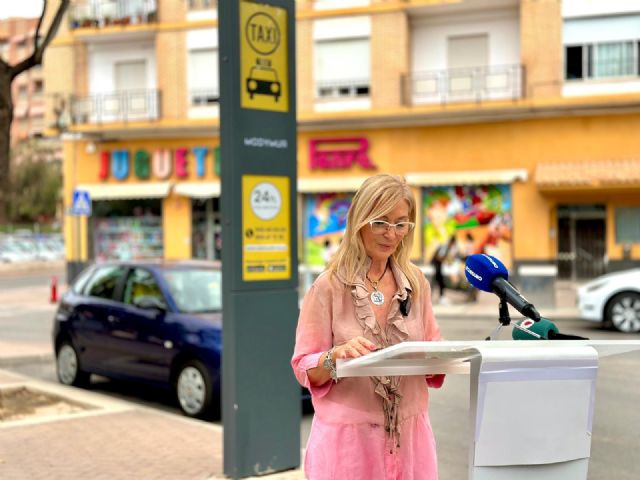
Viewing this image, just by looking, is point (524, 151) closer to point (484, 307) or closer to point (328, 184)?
point (328, 184)

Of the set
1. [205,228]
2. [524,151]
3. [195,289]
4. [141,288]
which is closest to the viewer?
[195,289]

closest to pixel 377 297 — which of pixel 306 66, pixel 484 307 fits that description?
pixel 484 307

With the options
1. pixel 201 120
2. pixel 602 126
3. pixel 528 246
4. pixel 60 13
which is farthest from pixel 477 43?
pixel 60 13

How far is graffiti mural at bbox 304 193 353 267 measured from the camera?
27.5 meters

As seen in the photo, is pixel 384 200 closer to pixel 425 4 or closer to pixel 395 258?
pixel 395 258

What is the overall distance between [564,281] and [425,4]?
9405mm

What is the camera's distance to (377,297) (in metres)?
2.78

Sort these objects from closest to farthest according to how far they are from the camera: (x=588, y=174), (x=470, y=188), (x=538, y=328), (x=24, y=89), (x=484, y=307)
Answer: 1. (x=538, y=328)
2. (x=484, y=307)
3. (x=588, y=174)
4. (x=470, y=188)
5. (x=24, y=89)

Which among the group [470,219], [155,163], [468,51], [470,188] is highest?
[468,51]

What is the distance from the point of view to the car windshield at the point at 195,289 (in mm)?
8828

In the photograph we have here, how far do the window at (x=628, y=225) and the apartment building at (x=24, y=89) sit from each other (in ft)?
199

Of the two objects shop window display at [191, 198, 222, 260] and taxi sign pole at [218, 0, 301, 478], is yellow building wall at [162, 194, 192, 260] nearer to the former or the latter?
shop window display at [191, 198, 222, 260]

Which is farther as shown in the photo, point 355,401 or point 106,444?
point 106,444

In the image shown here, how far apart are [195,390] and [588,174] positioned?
18.5 meters
